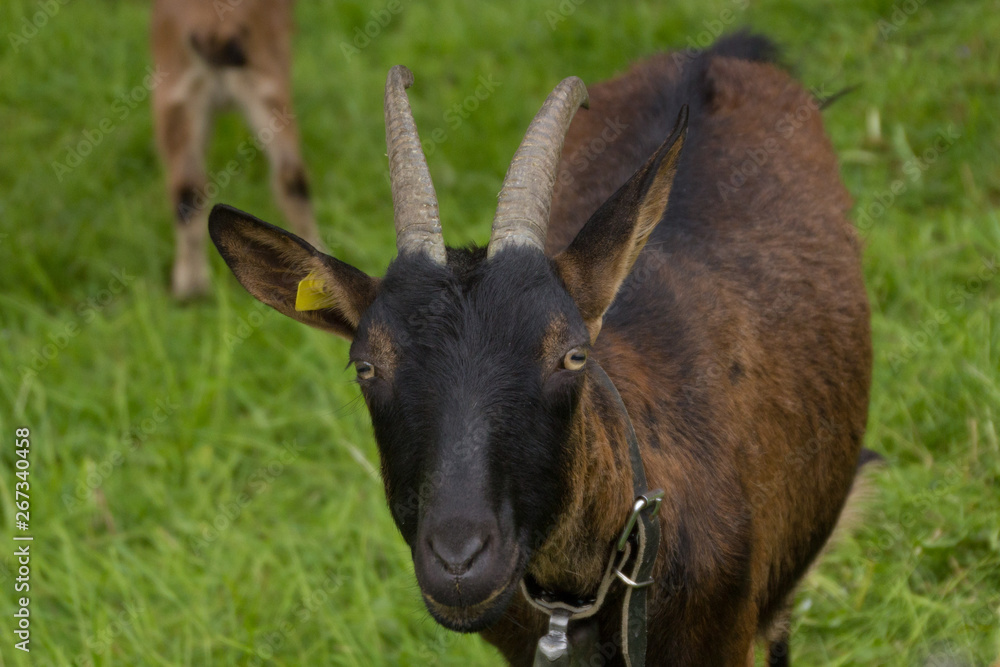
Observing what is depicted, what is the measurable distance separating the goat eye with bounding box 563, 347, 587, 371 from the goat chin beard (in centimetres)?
45

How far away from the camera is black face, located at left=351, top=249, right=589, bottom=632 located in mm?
2377

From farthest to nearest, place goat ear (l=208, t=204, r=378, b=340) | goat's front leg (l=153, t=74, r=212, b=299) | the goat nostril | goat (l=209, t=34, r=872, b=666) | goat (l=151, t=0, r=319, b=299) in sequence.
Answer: goat's front leg (l=153, t=74, r=212, b=299), goat (l=151, t=0, r=319, b=299), goat ear (l=208, t=204, r=378, b=340), goat (l=209, t=34, r=872, b=666), the goat nostril

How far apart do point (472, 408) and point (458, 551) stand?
33 centimetres

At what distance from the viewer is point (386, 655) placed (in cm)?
421

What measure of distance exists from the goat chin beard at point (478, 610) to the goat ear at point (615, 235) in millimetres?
698

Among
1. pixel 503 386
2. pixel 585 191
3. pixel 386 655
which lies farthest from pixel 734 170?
pixel 386 655
